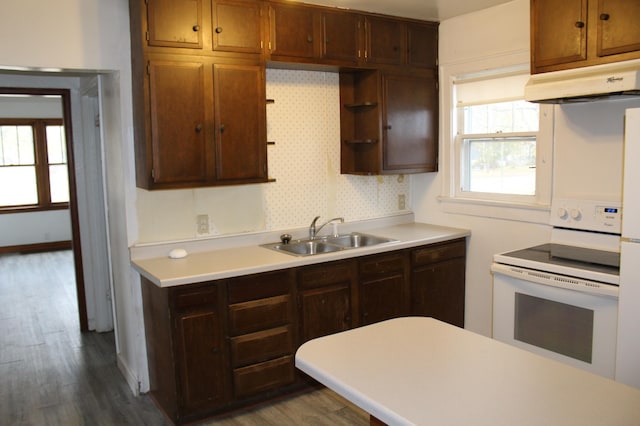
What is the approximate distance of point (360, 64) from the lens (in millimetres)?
3779

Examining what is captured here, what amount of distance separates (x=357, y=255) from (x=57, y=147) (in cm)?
700

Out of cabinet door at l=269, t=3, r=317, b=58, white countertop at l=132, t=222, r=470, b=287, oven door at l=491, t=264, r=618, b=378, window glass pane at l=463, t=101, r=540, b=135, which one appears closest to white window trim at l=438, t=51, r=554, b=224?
window glass pane at l=463, t=101, r=540, b=135

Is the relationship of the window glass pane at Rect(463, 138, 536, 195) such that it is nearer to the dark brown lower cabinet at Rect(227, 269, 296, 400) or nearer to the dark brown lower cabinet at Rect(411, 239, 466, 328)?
the dark brown lower cabinet at Rect(411, 239, 466, 328)

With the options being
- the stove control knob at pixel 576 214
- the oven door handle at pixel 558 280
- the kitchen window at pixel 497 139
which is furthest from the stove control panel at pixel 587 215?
the oven door handle at pixel 558 280

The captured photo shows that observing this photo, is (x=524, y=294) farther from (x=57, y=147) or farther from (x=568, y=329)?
(x=57, y=147)

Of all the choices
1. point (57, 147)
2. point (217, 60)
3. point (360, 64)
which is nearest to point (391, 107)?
point (360, 64)

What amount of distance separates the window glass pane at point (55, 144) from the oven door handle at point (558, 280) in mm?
7703

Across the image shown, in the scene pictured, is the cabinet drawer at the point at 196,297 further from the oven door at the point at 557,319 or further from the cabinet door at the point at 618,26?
the cabinet door at the point at 618,26

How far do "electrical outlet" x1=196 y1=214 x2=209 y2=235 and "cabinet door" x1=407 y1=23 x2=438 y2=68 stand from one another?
187 centimetres

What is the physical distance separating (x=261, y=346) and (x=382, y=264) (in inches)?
39.2

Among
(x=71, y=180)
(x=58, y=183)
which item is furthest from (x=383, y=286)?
(x=58, y=183)

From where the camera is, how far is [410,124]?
407 centimetres

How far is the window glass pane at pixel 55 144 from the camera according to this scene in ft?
28.4

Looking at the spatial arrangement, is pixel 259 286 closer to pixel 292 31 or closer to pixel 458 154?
pixel 292 31
